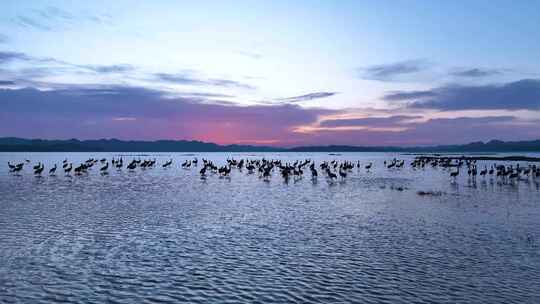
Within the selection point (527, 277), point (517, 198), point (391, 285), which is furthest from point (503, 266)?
point (517, 198)

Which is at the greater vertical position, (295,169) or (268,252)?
(295,169)

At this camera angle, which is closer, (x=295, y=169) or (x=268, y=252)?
(x=268, y=252)

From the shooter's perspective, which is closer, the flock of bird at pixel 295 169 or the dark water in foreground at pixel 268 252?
the dark water in foreground at pixel 268 252

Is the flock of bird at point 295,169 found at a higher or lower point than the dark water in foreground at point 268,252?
higher

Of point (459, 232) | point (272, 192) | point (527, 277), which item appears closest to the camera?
point (527, 277)

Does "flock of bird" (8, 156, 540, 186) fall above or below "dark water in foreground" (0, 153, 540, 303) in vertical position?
above

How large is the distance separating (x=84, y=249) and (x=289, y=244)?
732 cm

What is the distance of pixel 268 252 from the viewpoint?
16047 millimetres

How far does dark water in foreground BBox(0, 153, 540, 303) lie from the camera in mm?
11938

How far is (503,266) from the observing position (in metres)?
14.4

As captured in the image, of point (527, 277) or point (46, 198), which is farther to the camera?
point (46, 198)

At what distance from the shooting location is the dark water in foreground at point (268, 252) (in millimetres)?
11938

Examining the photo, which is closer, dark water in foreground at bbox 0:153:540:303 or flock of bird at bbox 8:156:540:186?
dark water in foreground at bbox 0:153:540:303

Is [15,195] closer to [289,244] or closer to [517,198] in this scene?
[289,244]
